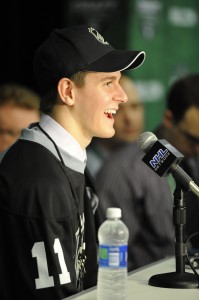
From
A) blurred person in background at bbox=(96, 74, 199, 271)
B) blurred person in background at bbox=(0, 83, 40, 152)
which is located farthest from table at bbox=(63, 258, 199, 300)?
blurred person in background at bbox=(0, 83, 40, 152)

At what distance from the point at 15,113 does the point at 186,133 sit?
41.3 inches

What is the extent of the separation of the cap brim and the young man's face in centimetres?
3

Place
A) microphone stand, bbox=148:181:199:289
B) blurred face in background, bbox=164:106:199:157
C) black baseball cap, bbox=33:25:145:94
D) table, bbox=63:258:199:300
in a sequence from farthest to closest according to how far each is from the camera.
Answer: blurred face in background, bbox=164:106:199:157 → black baseball cap, bbox=33:25:145:94 → microphone stand, bbox=148:181:199:289 → table, bbox=63:258:199:300

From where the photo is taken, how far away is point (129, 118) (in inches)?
258

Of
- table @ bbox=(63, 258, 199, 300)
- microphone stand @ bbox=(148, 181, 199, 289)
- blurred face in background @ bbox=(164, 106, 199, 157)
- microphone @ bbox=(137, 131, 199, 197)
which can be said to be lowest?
table @ bbox=(63, 258, 199, 300)

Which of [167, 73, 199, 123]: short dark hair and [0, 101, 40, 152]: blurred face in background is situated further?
[167, 73, 199, 123]: short dark hair

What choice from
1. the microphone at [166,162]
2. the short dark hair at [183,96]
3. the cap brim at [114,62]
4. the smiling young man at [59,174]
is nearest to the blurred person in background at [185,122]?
the short dark hair at [183,96]

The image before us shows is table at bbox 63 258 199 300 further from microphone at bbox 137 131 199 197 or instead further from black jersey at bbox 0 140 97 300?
microphone at bbox 137 131 199 197

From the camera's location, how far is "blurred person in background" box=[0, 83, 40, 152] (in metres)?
4.84

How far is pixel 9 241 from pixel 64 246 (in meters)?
0.19

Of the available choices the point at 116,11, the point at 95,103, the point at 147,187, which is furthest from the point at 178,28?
the point at 95,103

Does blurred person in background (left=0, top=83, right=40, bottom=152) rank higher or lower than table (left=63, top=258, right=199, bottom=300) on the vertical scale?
higher

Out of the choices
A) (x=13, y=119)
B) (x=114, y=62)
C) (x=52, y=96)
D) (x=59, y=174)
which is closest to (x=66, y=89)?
(x=52, y=96)

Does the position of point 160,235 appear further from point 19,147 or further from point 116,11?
point 116,11
